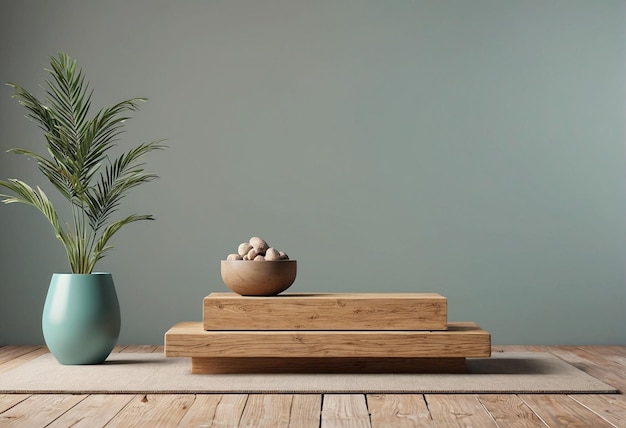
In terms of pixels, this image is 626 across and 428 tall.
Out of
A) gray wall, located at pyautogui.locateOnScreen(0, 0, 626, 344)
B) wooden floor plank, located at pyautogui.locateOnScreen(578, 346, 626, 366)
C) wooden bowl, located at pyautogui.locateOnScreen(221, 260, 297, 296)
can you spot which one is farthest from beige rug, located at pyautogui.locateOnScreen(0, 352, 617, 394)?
gray wall, located at pyautogui.locateOnScreen(0, 0, 626, 344)

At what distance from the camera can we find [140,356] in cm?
381

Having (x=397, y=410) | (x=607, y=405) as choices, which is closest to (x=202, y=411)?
(x=397, y=410)

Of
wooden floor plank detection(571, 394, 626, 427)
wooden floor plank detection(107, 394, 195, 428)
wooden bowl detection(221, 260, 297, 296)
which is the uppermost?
wooden bowl detection(221, 260, 297, 296)

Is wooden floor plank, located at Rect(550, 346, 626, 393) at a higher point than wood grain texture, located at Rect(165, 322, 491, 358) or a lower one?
lower

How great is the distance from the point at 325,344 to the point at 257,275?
1.25 ft

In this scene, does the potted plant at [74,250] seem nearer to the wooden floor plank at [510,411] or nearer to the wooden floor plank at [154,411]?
the wooden floor plank at [154,411]

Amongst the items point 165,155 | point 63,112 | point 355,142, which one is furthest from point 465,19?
point 63,112

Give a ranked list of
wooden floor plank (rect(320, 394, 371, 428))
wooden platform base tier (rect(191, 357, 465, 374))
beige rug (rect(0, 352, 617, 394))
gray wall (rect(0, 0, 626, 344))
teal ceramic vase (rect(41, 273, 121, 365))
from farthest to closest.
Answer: gray wall (rect(0, 0, 626, 344))
teal ceramic vase (rect(41, 273, 121, 365))
wooden platform base tier (rect(191, 357, 465, 374))
beige rug (rect(0, 352, 617, 394))
wooden floor plank (rect(320, 394, 371, 428))

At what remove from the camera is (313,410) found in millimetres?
2520

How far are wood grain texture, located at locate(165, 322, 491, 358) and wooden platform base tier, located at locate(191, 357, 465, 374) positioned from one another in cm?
13

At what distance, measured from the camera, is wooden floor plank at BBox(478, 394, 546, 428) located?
2.35 m

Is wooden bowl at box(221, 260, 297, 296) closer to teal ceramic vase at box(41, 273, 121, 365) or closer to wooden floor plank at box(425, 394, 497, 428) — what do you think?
teal ceramic vase at box(41, 273, 121, 365)

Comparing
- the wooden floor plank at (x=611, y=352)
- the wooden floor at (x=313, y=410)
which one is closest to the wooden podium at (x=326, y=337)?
the wooden floor at (x=313, y=410)

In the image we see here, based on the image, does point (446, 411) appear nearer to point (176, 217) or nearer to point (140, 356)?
point (140, 356)
